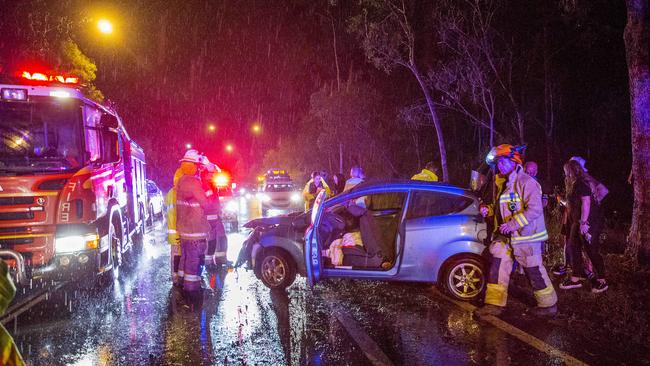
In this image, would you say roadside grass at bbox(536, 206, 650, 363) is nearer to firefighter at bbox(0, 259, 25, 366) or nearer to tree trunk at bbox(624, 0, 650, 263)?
tree trunk at bbox(624, 0, 650, 263)

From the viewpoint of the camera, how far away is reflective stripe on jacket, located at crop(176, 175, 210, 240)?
6.48 meters

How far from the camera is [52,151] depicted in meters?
6.85

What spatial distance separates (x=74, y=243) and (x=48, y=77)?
2.77 m

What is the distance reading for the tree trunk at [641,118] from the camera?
25.1 ft

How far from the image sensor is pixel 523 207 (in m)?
5.29

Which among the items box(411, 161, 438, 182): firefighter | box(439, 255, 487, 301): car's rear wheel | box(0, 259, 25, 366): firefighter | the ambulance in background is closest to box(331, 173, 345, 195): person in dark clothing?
box(411, 161, 438, 182): firefighter

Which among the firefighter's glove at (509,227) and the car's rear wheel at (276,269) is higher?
the firefighter's glove at (509,227)

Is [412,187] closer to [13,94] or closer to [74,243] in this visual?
[74,243]

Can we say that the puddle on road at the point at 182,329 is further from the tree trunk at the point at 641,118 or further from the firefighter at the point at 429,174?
the tree trunk at the point at 641,118

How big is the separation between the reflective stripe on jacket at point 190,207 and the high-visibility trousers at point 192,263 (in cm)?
10

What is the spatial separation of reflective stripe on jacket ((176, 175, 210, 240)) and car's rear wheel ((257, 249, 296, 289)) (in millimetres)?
966

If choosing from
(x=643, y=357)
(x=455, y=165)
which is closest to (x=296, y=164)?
(x=455, y=165)

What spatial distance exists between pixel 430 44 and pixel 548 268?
1461cm

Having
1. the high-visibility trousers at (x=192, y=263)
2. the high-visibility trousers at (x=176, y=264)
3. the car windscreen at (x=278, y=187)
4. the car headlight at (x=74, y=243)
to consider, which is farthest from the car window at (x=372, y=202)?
the car windscreen at (x=278, y=187)
